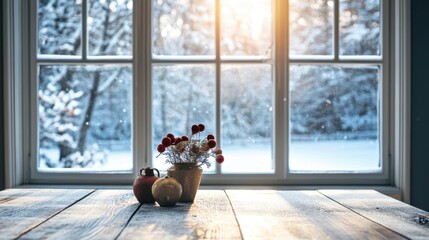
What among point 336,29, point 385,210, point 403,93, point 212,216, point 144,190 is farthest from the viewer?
point 336,29

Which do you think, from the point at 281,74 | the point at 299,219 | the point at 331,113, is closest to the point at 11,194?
the point at 299,219

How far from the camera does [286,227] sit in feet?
5.91

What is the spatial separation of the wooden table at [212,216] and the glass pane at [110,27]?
1211mm

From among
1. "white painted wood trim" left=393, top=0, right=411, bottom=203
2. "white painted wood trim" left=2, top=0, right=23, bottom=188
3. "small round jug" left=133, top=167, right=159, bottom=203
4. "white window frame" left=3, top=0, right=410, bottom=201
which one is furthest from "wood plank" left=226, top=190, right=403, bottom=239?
"white painted wood trim" left=2, top=0, right=23, bottom=188

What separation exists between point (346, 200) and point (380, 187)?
1.21 meters

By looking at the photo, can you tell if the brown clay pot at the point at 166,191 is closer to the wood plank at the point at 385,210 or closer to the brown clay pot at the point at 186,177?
the brown clay pot at the point at 186,177

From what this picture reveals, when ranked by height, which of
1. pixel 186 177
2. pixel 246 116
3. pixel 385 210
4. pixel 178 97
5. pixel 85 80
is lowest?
pixel 385 210

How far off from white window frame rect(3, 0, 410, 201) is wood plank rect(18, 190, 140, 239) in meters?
1.11

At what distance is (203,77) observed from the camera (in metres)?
3.60

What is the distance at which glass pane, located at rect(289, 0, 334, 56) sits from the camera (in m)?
3.59

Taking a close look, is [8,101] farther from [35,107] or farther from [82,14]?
[82,14]

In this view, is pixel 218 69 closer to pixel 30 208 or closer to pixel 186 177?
pixel 186 177

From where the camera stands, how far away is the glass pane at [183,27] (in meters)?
3.58

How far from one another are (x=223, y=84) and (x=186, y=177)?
133 centimetres
